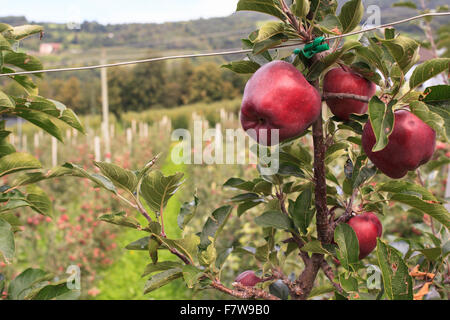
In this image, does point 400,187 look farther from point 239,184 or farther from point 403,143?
point 239,184

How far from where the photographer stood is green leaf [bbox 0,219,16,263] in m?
0.60

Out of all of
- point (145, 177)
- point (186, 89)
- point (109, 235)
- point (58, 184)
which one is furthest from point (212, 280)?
point (186, 89)

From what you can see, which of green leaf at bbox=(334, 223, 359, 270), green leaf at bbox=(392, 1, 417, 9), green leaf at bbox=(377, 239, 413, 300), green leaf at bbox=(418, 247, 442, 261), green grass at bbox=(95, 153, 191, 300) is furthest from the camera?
green grass at bbox=(95, 153, 191, 300)

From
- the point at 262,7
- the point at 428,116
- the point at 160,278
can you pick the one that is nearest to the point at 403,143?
the point at 428,116

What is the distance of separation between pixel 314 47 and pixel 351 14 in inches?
2.8

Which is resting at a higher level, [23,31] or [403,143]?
[23,31]

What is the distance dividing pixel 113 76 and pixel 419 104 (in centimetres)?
1116

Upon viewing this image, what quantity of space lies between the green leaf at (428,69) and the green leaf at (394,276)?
0.22 meters

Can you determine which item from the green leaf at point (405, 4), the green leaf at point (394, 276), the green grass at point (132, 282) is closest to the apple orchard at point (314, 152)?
the green leaf at point (394, 276)

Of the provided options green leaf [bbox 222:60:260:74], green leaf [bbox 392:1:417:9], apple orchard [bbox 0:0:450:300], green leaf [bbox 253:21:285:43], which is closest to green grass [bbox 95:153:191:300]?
green leaf [bbox 392:1:417:9]

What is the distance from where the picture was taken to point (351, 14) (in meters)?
0.58

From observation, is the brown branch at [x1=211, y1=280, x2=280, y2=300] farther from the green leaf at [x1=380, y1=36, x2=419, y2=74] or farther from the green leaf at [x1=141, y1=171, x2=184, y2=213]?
the green leaf at [x1=380, y1=36, x2=419, y2=74]

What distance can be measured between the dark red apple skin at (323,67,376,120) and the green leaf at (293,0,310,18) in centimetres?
12
